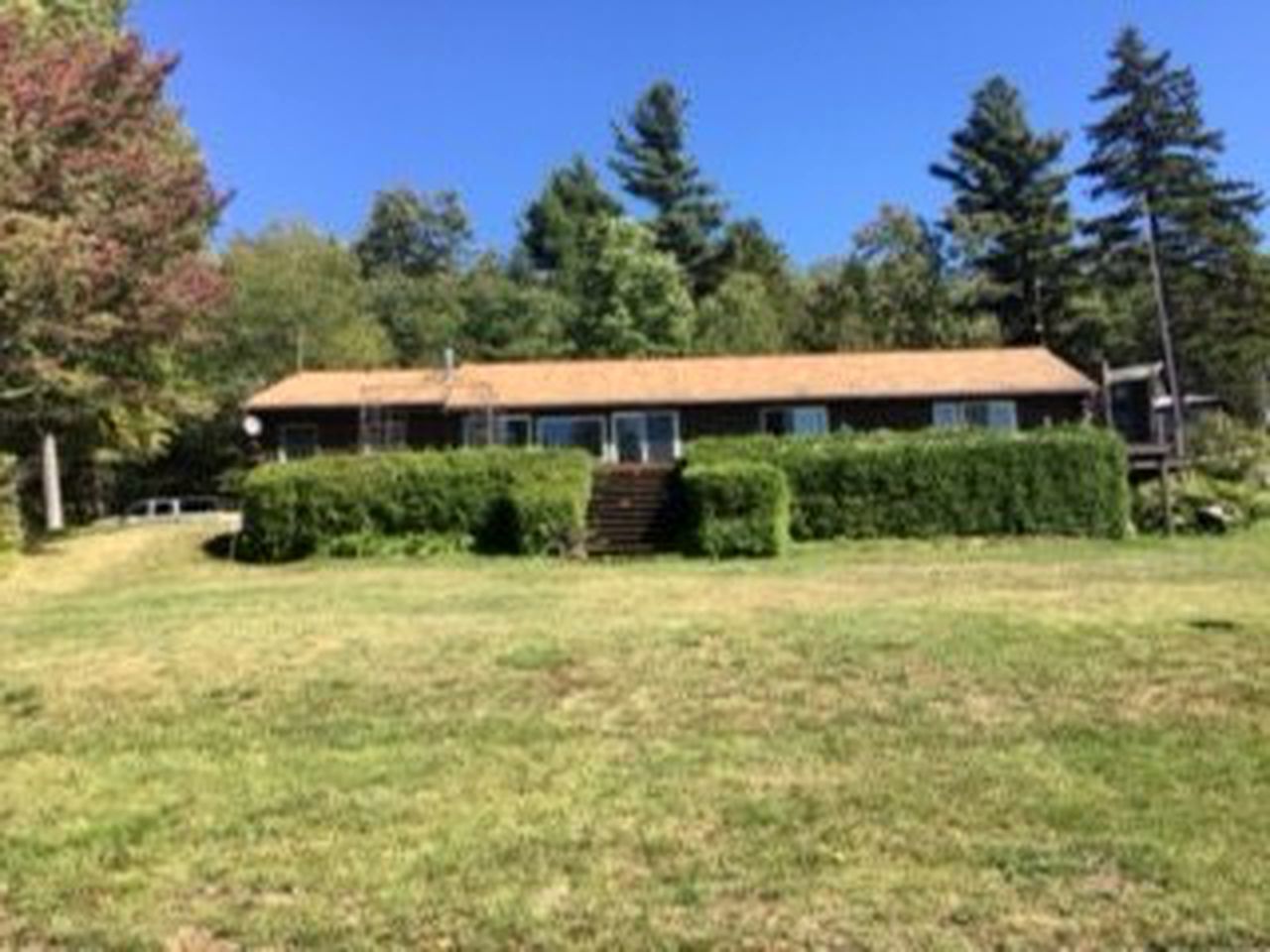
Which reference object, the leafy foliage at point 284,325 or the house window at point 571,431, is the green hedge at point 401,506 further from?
the leafy foliage at point 284,325

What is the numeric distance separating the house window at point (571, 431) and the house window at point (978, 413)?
313 inches

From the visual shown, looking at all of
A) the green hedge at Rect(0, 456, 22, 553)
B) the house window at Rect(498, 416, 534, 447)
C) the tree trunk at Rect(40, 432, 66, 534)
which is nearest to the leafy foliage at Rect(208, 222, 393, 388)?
the tree trunk at Rect(40, 432, 66, 534)

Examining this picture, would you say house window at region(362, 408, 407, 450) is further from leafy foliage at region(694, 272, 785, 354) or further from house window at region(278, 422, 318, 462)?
leafy foliage at region(694, 272, 785, 354)

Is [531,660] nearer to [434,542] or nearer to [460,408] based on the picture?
[434,542]

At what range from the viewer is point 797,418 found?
3662 cm

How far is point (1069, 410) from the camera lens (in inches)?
1467

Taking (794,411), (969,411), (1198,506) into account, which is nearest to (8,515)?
(794,411)

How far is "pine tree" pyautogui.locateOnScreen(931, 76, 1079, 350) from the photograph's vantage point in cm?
5756

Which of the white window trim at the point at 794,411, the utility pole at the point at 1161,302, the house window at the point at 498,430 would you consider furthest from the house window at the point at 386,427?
the utility pole at the point at 1161,302

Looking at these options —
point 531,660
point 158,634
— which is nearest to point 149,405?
point 158,634

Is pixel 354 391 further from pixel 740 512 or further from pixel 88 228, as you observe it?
pixel 740 512

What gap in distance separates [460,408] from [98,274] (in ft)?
42.9

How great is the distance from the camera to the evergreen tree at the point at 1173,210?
57312 millimetres

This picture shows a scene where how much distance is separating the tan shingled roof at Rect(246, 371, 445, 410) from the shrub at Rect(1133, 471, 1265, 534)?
16.0 meters
